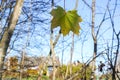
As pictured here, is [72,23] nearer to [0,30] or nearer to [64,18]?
[64,18]

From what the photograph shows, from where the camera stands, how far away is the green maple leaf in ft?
3.52

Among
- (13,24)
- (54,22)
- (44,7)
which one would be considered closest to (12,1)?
(44,7)

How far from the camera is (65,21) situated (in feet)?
3.58

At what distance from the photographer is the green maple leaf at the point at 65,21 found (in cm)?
107

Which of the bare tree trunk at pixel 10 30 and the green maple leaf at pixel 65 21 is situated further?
the bare tree trunk at pixel 10 30

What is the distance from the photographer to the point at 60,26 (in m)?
1.09

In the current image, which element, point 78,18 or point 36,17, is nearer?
point 78,18

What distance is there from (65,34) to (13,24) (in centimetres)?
60

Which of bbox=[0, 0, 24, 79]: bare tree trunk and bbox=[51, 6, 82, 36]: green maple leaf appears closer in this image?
bbox=[51, 6, 82, 36]: green maple leaf

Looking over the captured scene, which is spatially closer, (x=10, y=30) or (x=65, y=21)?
(x=65, y=21)

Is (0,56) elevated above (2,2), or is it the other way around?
(2,2)

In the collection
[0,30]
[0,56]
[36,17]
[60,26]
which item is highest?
[36,17]

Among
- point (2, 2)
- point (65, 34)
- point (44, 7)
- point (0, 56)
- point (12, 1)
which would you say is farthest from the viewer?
point (44, 7)

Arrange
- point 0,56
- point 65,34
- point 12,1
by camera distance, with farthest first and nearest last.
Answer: point 12,1, point 0,56, point 65,34
